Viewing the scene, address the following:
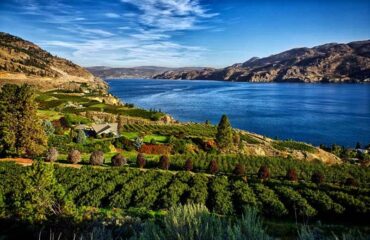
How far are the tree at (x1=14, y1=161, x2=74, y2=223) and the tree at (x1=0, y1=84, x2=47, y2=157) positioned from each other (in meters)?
18.9

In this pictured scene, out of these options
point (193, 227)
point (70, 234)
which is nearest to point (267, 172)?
point (70, 234)

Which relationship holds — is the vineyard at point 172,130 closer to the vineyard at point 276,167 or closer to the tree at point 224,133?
the tree at point 224,133

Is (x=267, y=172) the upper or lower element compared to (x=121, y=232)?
lower

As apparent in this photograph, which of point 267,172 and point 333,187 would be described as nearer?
point 333,187

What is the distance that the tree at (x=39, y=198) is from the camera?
13.5 metres

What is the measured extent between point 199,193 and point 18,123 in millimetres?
19817

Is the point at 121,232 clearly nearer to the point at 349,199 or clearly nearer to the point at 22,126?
the point at 349,199

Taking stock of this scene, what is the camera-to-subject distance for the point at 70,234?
11562 mm

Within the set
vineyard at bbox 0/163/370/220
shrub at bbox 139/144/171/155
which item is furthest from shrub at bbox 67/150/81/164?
shrub at bbox 139/144/171/155

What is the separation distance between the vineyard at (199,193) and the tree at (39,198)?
184 inches

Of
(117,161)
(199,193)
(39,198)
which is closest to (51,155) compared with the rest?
(117,161)

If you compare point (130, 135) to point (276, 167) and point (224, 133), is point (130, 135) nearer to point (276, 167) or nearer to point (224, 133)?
point (224, 133)

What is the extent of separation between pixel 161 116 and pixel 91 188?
4372 centimetres

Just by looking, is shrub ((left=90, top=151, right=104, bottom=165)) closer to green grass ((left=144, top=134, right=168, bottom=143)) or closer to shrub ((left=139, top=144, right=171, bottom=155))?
shrub ((left=139, top=144, right=171, bottom=155))
